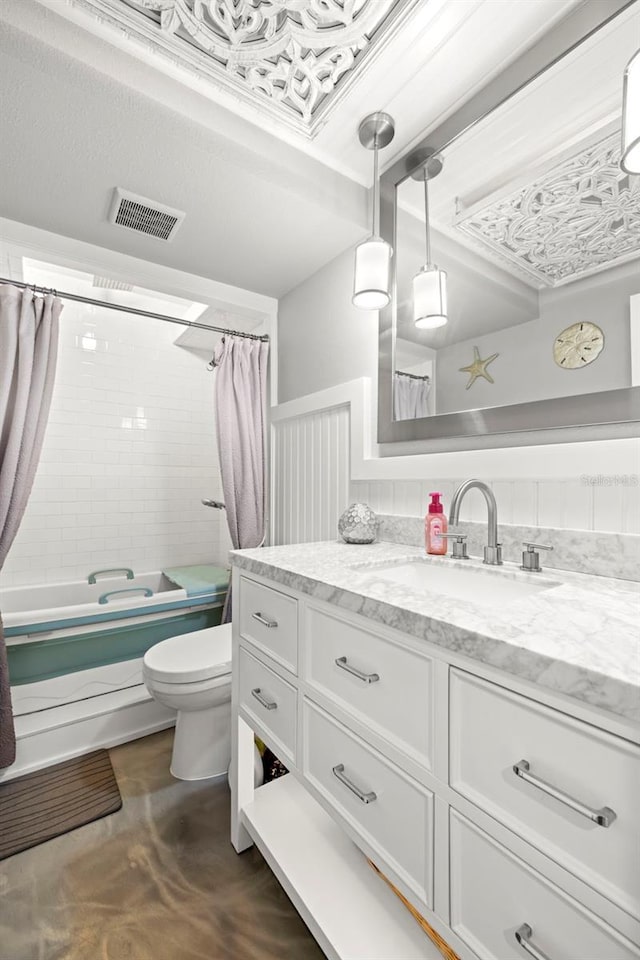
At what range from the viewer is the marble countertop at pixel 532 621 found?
1.69 feet

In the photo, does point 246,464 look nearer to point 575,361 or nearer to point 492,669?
point 575,361

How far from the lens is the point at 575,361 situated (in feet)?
3.65

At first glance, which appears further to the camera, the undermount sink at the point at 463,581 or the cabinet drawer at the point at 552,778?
the undermount sink at the point at 463,581

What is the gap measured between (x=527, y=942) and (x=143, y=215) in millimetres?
2197

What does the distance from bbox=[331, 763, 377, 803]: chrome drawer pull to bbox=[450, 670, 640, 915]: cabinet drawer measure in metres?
0.23

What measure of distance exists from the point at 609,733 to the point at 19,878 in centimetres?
172

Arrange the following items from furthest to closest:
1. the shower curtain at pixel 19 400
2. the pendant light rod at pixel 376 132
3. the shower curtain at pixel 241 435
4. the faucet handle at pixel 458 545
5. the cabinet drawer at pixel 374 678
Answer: the shower curtain at pixel 241 435
the shower curtain at pixel 19 400
the pendant light rod at pixel 376 132
the faucet handle at pixel 458 545
the cabinet drawer at pixel 374 678

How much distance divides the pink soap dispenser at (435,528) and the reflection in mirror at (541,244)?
32cm

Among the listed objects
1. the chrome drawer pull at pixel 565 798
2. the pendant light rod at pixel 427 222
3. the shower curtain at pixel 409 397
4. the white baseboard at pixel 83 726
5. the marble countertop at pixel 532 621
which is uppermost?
the pendant light rod at pixel 427 222

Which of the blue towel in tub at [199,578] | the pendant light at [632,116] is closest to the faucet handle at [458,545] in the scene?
the pendant light at [632,116]

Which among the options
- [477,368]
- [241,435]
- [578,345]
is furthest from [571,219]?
[241,435]

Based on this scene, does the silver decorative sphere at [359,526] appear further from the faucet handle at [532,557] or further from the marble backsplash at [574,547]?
the faucet handle at [532,557]

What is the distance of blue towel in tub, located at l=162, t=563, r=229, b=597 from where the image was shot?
2367 millimetres

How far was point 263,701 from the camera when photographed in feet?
3.90
